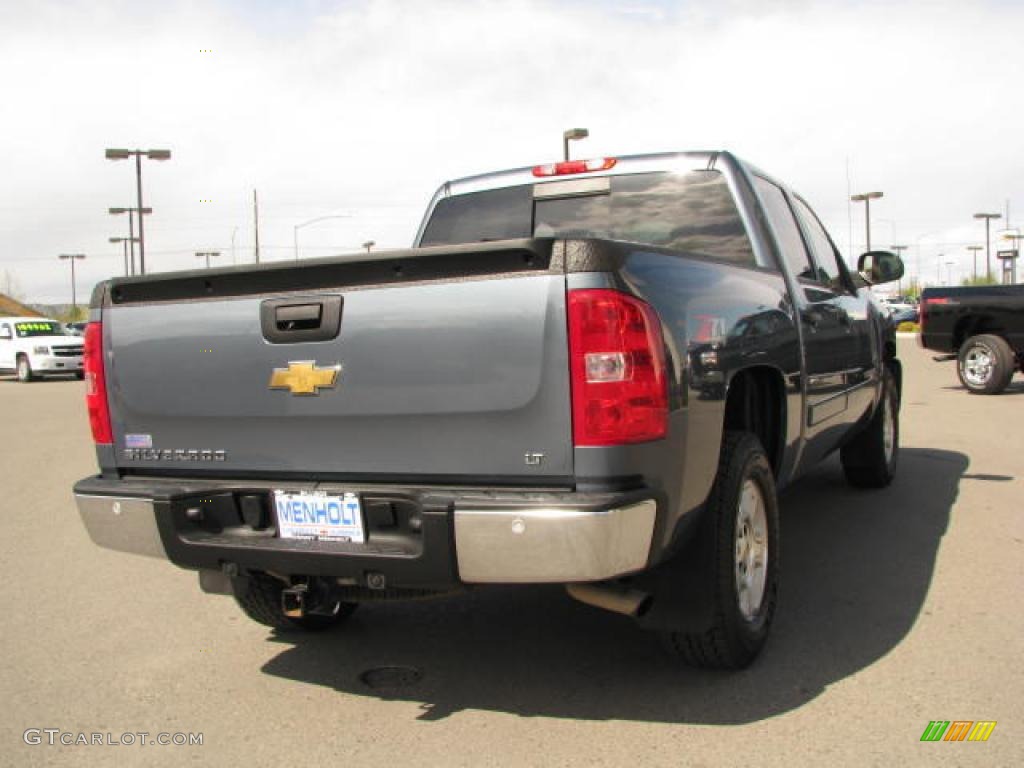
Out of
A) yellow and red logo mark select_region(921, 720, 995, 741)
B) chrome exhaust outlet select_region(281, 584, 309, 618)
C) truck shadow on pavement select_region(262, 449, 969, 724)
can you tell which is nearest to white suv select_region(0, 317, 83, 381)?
truck shadow on pavement select_region(262, 449, 969, 724)

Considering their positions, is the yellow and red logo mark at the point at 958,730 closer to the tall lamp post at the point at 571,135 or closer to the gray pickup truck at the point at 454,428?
the gray pickup truck at the point at 454,428

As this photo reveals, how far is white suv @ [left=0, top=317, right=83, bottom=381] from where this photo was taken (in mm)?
25203

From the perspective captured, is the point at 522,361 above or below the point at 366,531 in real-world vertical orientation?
above

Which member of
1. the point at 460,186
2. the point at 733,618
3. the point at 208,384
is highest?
the point at 460,186

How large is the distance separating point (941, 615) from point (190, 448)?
313cm

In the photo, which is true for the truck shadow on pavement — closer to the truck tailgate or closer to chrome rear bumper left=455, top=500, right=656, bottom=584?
chrome rear bumper left=455, top=500, right=656, bottom=584

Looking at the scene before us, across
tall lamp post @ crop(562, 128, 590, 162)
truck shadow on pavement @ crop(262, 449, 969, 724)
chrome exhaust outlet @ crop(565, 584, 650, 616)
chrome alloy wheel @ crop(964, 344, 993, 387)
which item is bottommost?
truck shadow on pavement @ crop(262, 449, 969, 724)

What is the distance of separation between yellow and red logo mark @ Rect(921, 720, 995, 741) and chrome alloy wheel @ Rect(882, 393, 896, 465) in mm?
3854

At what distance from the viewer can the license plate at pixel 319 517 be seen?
10.3 ft

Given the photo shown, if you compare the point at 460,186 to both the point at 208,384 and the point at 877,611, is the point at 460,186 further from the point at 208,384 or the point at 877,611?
the point at 877,611

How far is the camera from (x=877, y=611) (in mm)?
4359

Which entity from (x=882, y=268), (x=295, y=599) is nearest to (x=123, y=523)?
(x=295, y=599)

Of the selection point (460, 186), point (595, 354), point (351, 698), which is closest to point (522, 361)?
point (595, 354)

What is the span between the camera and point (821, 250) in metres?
5.93
